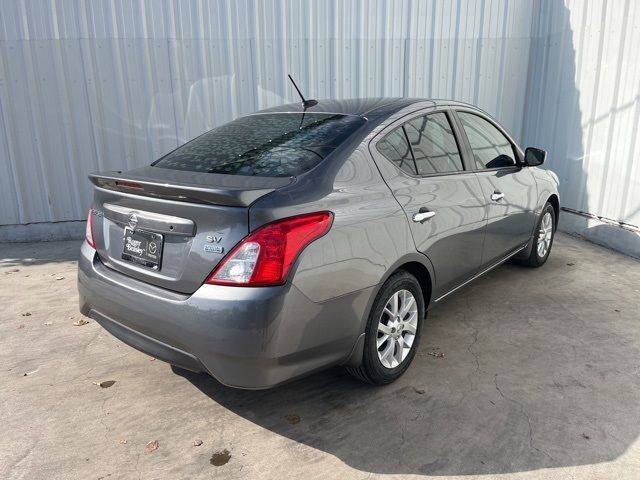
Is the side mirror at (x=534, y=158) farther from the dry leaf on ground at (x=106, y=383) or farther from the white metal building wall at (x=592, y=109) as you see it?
the dry leaf on ground at (x=106, y=383)

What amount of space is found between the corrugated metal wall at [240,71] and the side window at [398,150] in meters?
3.73

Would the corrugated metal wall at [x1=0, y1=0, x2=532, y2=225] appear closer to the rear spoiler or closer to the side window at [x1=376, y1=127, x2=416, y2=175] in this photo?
the side window at [x1=376, y1=127, x2=416, y2=175]

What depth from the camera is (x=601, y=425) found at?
2.69m

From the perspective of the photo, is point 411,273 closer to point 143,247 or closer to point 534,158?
point 143,247

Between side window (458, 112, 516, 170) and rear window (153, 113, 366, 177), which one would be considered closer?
rear window (153, 113, 366, 177)

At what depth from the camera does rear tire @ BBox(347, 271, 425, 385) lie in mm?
2832

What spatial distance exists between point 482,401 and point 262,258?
5.27 ft

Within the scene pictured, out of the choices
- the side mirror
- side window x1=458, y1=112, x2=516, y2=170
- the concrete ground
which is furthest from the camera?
the side mirror

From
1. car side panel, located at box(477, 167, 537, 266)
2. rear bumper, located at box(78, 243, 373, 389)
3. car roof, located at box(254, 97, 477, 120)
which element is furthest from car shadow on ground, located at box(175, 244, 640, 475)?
car roof, located at box(254, 97, 477, 120)

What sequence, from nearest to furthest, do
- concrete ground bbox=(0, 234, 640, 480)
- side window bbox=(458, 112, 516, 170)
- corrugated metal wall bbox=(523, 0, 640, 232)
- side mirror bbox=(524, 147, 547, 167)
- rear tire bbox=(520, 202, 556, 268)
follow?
concrete ground bbox=(0, 234, 640, 480) → side window bbox=(458, 112, 516, 170) → side mirror bbox=(524, 147, 547, 167) → rear tire bbox=(520, 202, 556, 268) → corrugated metal wall bbox=(523, 0, 640, 232)

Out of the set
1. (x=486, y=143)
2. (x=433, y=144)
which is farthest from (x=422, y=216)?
(x=486, y=143)

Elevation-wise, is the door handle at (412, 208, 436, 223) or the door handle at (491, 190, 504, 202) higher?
the door handle at (412, 208, 436, 223)

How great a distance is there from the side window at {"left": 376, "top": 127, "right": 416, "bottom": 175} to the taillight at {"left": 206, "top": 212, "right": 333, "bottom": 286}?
97cm

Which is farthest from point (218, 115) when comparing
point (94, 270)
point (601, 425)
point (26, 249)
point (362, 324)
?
point (601, 425)
